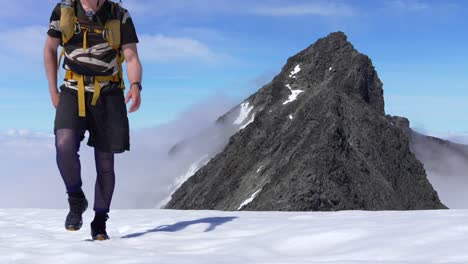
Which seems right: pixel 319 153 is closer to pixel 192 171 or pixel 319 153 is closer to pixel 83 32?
pixel 83 32

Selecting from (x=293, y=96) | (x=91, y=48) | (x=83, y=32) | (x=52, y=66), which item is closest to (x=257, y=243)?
(x=91, y=48)

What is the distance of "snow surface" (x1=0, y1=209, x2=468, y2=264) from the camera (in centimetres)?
466

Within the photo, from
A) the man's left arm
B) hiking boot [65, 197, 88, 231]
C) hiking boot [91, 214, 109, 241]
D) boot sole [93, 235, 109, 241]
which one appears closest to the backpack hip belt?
the man's left arm

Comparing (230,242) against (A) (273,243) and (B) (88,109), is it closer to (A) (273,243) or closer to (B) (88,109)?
(A) (273,243)

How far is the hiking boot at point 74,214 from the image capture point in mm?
6598

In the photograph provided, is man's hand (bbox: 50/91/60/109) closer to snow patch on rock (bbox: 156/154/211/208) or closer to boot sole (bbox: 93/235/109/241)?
boot sole (bbox: 93/235/109/241)

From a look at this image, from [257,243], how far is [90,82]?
2604 mm

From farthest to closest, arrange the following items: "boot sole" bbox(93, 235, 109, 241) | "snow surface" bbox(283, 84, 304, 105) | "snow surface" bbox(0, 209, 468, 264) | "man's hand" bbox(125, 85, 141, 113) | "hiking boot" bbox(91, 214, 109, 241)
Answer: "snow surface" bbox(283, 84, 304, 105) < "hiking boot" bbox(91, 214, 109, 241) < "boot sole" bbox(93, 235, 109, 241) < "man's hand" bbox(125, 85, 141, 113) < "snow surface" bbox(0, 209, 468, 264)

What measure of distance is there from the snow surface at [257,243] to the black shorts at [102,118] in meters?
1.13

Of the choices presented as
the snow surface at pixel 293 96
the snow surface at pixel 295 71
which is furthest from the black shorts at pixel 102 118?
the snow surface at pixel 295 71

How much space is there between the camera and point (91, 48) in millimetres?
6449

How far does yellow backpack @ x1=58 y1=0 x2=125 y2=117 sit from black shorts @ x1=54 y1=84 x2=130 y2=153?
91 mm

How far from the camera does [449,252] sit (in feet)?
14.4

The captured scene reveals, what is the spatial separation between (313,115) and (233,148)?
52.8 feet
